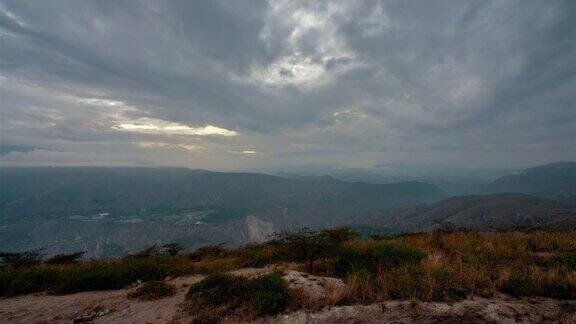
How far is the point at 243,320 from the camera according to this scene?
20.9ft

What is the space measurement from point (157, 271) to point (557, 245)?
1625 cm

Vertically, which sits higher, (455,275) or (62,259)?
(455,275)

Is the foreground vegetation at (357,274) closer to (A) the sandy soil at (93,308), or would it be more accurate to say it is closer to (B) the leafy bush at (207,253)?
(A) the sandy soil at (93,308)

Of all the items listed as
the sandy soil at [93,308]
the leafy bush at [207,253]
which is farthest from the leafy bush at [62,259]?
the sandy soil at [93,308]

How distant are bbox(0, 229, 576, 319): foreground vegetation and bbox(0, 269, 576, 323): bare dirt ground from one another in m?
0.33

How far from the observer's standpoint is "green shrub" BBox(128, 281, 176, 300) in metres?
8.59

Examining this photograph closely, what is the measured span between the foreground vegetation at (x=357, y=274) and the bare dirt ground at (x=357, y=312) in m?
0.33

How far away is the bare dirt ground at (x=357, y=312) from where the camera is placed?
18.7 feet

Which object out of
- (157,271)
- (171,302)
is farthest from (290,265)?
(157,271)

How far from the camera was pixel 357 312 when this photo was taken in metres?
6.07

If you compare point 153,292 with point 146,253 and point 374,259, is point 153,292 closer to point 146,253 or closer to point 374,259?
point 374,259

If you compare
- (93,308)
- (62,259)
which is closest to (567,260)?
(93,308)

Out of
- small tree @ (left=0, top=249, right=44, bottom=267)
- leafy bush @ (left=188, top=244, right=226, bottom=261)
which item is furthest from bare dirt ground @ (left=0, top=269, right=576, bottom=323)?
small tree @ (left=0, top=249, right=44, bottom=267)

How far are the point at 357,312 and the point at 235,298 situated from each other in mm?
3075
